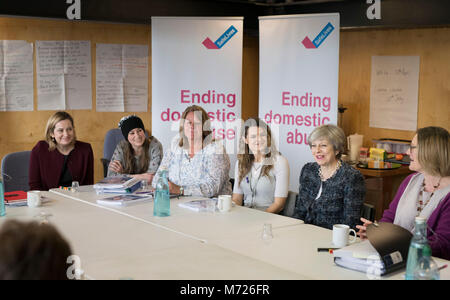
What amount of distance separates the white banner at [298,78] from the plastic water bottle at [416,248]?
3040 mm

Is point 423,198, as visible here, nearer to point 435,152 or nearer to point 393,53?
point 435,152

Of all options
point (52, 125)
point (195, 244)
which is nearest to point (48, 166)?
point (52, 125)

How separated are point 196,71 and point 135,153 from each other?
1.29m

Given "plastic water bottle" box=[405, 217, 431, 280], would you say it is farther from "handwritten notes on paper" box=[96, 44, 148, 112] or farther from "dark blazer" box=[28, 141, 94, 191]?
"handwritten notes on paper" box=[96, 44, 148, 112]

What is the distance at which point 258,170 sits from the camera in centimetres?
418

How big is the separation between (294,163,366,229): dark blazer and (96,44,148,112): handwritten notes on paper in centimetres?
336

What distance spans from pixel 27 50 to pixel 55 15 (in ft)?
3.18

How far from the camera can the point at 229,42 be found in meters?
5.75

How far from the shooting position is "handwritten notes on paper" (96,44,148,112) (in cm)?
647

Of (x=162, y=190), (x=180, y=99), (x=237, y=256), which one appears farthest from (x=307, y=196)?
(x=180, y=99)

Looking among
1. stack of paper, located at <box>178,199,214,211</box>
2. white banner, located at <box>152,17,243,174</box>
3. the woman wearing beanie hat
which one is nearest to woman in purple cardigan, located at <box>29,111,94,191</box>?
the woman wearing beanie hat

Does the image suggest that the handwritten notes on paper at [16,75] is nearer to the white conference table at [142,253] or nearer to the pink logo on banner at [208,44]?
the pink logo on banner at [208,44]
